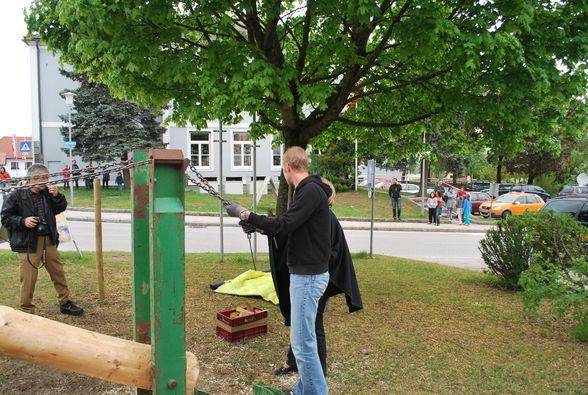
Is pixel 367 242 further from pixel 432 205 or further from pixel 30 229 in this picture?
pixel 30 229

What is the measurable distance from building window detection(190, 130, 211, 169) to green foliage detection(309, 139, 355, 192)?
8.36 meters

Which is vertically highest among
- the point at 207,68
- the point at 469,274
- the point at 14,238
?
the point at 207,68

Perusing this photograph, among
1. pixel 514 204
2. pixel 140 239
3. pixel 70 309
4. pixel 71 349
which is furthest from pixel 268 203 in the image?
pixel 71 349

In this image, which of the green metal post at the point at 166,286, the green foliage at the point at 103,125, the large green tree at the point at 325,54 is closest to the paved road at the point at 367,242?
the large green tree at the point at 325,54

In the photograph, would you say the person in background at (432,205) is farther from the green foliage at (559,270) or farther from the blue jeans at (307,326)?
the blue jeans at (307,326)

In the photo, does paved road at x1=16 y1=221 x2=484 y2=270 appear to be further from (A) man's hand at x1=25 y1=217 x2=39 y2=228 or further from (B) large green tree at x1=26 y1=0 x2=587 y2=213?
(A) man's hand at x1=25 y1=217 x2=39 y2=228

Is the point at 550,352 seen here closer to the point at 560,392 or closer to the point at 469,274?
the point at 560,392

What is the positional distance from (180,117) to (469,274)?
21.3ft

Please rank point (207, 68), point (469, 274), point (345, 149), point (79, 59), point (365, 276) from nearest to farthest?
point (207, 68), point (79, 59), point (365, 276), point (469, 274), point (345, 149)

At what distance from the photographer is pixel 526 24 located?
4758mm

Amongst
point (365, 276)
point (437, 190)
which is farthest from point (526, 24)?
point (437, 190)

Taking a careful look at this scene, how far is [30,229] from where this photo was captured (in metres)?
5.32

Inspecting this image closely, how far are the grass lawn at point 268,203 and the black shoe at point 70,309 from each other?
15956 mm

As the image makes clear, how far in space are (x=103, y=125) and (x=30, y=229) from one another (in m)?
21.8
